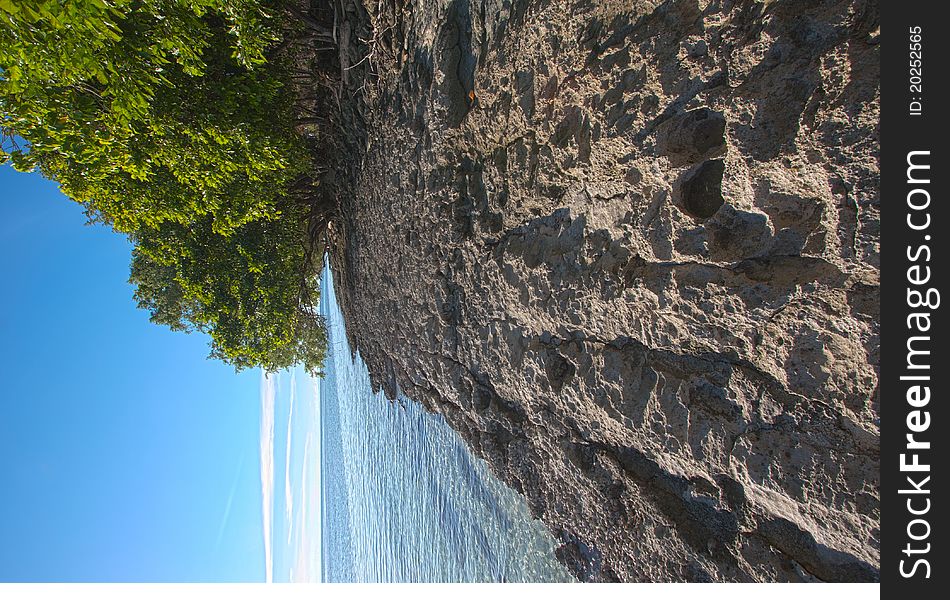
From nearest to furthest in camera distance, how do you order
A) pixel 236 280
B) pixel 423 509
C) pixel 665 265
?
pixel 665 265, pixel 423 509, pixel 236 280

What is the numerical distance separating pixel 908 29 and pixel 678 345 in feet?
5.44

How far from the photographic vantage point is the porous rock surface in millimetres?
2348

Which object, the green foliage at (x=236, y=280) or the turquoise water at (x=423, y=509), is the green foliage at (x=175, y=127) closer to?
the green foliage at (x=236, y=280)

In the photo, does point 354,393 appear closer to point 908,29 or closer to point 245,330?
point 245,330

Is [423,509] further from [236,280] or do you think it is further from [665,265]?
[665,265]

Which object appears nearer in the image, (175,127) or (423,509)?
(175,127)

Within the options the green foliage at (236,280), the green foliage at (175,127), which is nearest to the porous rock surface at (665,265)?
the green foliage at (175,127)

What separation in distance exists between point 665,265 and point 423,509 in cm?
549

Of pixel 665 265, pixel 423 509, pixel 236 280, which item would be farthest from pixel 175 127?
pixel 665 265

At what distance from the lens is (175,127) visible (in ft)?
20.5

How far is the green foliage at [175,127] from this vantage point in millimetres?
4707

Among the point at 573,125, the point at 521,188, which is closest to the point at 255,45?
the point at 521,188

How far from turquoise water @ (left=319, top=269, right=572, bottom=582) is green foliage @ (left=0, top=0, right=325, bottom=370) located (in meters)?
3.16

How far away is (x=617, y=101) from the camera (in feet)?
10.7
